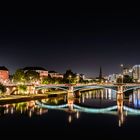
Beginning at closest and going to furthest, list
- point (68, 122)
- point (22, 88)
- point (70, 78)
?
point (68, 122) < point (22, 88) < point (70, 78)

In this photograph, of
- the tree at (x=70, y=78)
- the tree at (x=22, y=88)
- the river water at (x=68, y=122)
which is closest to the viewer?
the river water at (x=68, y=122)

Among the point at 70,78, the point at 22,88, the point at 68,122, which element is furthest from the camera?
the point at 70,78

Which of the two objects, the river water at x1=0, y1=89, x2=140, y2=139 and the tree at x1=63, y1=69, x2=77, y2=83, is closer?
the river water at x1=0, y1=89, x2=140, y2=139

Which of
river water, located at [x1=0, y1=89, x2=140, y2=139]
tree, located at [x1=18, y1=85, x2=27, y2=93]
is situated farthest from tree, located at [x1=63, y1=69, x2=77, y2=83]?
river water, located at [x1=0, y1=89, x2=140, y2=139]

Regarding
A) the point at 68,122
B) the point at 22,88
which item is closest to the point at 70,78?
the point at 22,88

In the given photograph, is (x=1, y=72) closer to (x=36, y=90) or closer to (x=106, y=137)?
(x=36, y=90)

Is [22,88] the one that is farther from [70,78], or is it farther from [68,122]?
[70,78]

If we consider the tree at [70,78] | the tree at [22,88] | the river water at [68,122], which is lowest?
the river water at [68,122]

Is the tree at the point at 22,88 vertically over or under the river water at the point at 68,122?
over

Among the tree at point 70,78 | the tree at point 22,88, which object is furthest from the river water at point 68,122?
the tree at point 70,78

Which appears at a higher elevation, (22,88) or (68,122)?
(22,88)

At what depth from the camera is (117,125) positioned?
39.8 meters

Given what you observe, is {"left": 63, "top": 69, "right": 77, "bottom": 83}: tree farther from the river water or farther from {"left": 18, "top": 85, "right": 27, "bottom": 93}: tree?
the river water

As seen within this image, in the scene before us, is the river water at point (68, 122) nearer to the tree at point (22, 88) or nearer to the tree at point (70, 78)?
the tree at point (22, 88)
